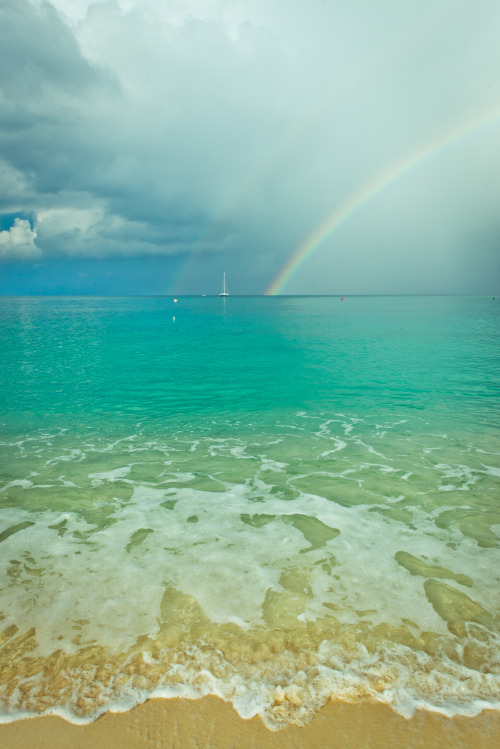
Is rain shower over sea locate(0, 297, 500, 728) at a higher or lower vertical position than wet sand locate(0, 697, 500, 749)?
lower

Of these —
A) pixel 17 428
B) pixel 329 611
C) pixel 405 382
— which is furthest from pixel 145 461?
pixel 405 382

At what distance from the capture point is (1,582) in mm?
7125

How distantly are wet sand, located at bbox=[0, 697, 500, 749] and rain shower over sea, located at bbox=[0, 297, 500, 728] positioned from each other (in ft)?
0.52

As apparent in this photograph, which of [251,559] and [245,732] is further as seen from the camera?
[251,559]

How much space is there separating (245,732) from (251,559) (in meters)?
3.53

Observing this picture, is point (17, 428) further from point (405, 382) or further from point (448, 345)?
point (448, 345)

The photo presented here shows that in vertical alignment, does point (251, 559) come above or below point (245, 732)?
below

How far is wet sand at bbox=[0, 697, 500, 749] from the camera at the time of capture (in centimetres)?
426

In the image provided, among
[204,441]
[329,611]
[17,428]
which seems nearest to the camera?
[329,611]

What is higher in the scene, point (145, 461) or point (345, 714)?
point (345, 714)

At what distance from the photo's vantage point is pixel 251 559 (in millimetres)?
7906

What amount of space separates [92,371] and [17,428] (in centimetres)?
1626

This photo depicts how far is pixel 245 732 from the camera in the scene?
4.38m

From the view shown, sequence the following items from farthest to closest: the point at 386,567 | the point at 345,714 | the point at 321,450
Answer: the point at 321,450, the point at 386,567, the point at 345,714
